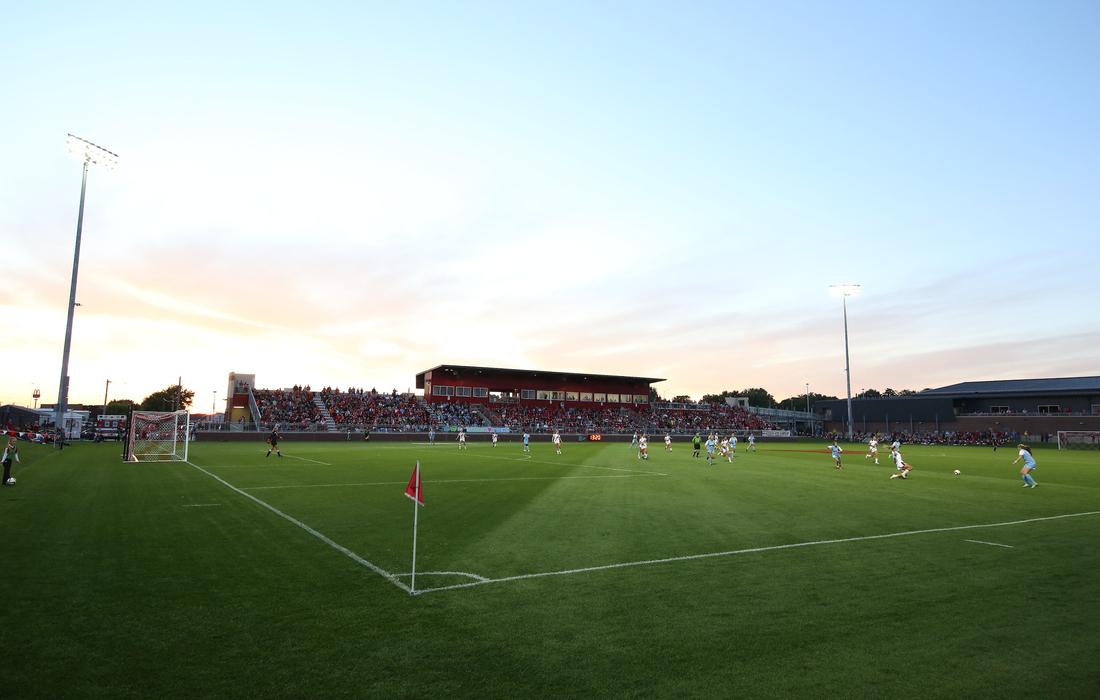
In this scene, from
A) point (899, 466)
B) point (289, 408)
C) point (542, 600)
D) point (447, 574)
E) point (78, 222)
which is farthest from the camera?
point (289, 408)

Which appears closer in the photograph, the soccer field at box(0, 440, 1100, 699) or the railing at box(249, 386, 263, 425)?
the soccer field at box(0, 440, 1100, 699)

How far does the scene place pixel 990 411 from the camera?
3755 inches

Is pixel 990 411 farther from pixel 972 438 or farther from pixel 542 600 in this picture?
pixel 542 600

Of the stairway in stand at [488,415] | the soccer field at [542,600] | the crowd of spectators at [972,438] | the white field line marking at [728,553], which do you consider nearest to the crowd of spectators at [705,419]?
the crowd of spectators at [972,438]

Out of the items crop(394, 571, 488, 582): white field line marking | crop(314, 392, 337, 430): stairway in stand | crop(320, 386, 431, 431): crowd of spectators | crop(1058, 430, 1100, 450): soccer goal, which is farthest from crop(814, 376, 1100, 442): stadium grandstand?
crop(394, 571, 488, 582): white field line marking

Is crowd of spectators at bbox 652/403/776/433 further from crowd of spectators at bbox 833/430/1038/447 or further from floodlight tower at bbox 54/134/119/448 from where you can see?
floodlight tower at bbox 54/134/119/448

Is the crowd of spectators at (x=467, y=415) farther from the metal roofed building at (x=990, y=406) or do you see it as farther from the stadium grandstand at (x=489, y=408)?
the metal roofed building at (x=990, y=406)

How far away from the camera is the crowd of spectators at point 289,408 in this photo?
70.4 meters

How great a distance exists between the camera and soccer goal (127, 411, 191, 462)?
35.3m

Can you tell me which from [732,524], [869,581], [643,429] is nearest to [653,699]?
[869,581]

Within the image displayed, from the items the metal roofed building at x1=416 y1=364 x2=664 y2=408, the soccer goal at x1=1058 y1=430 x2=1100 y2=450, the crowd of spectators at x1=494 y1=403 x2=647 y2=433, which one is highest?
the metal roofed building at x1=416 y1=364 x2=664 y2=408

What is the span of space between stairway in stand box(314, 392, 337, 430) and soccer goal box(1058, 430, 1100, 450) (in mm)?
82338

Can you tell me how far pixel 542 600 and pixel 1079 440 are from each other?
93420mm

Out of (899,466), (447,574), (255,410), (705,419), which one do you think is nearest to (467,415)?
(255,410)
